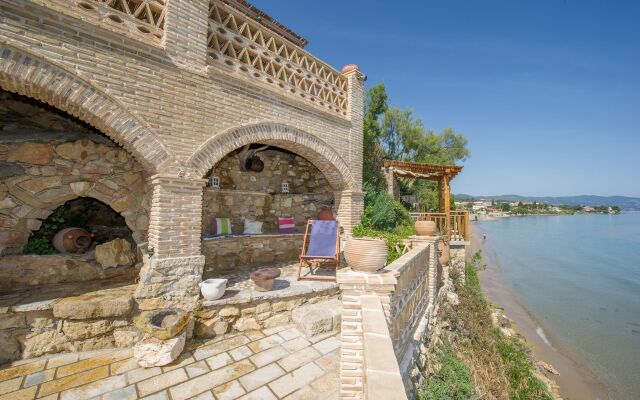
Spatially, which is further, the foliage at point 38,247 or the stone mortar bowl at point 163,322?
the foliage at point 38,247

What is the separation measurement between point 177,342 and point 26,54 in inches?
147

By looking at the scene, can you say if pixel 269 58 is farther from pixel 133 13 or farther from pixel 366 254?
pixel 366 254

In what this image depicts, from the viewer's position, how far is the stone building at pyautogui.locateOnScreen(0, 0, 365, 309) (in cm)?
328

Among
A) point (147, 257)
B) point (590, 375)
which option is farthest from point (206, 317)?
point (590, 375)

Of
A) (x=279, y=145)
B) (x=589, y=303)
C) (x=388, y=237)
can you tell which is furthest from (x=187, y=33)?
(x=589, y=303)

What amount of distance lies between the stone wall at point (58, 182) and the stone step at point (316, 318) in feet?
9.84

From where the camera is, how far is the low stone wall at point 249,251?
5.81 metres

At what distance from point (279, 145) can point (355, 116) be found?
2429mm

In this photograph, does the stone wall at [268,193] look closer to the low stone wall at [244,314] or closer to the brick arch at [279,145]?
the brick arch at [279,145]

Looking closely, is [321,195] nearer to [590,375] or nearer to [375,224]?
[375,224]

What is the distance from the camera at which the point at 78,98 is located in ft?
11.0

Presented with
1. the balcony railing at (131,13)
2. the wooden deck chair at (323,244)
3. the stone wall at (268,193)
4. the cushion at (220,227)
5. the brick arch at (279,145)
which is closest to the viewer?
the balcony railing at (131,13)

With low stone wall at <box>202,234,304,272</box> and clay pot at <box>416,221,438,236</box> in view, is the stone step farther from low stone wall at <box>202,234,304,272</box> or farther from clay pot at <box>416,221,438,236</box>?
clay pot at <box>416,221,438,236</box>

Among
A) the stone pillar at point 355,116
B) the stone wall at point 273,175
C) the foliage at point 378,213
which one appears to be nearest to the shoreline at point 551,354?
the foliage at point 378,213
